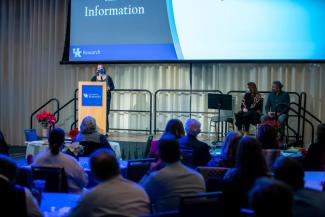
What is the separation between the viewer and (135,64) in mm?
10258

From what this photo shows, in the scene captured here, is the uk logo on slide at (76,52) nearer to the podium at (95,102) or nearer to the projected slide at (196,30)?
the projected slide at (196,30)

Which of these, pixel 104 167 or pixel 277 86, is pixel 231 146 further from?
pixel 277 86

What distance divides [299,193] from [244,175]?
583 mm

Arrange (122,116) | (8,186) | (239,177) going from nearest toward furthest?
(8,186)
(239,177)
(122,116)

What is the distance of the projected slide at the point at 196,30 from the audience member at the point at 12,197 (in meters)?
6.75

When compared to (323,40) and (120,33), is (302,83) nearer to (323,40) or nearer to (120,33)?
(323,40)

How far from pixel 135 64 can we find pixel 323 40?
12.7 feet

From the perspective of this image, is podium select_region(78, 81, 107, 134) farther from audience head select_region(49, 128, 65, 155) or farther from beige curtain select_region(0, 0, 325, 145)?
audience head select_region(49, 128, 65, 155)

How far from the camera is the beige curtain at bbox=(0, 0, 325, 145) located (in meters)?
9.78

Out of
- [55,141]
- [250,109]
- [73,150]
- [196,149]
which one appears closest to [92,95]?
[250,109]

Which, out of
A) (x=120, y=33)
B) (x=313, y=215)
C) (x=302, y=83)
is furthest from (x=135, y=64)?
(x=313, y=215)

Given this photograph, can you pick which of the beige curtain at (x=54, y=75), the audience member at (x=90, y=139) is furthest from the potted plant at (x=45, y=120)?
the beige curtain at (x=54, y=75)

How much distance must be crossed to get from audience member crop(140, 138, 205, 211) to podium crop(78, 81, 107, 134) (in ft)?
17.3

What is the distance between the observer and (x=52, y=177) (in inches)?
143
